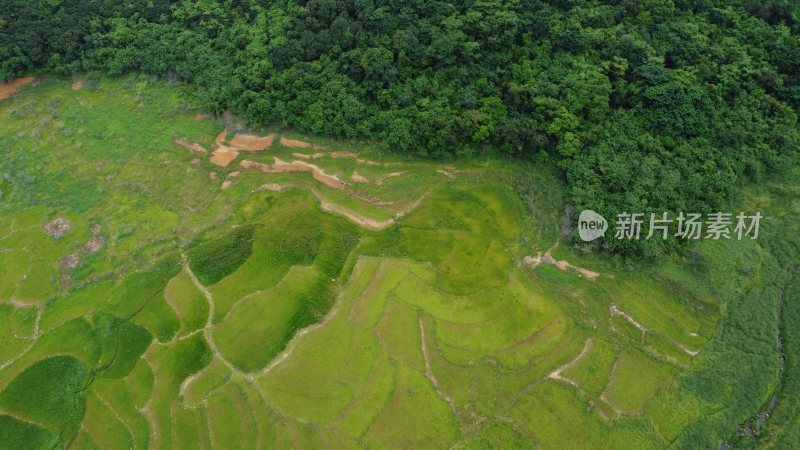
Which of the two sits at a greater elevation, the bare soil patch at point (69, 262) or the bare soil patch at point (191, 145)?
the bare soil patch at point (191, 145)

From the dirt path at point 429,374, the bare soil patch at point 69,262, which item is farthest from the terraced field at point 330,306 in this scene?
the bare soil patch at point 69,262

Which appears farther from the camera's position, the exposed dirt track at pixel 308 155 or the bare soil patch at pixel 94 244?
the exposed dirt track at pixel 308 155

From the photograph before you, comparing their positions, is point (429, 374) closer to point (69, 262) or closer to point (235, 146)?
point (235, 146)

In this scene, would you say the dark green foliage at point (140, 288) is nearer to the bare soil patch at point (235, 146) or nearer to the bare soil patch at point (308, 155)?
the bare soil patch at point (235, 146)

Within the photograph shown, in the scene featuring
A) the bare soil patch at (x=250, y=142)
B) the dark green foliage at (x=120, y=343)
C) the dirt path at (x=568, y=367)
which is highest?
the bare soil patch at (x=250, y=142)

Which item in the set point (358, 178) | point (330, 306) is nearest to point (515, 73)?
point (358, 178)

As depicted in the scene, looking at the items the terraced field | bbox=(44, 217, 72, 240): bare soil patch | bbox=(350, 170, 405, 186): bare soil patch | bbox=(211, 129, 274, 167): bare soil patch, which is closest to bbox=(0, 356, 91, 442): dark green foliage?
the terraced field

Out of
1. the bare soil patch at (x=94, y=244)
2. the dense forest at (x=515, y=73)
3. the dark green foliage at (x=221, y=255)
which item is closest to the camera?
the dark green foliage at (x=221, y=255)

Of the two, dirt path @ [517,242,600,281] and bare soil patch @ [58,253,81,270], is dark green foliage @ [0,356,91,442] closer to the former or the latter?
bare soil patch @ [58,253,81,270]
